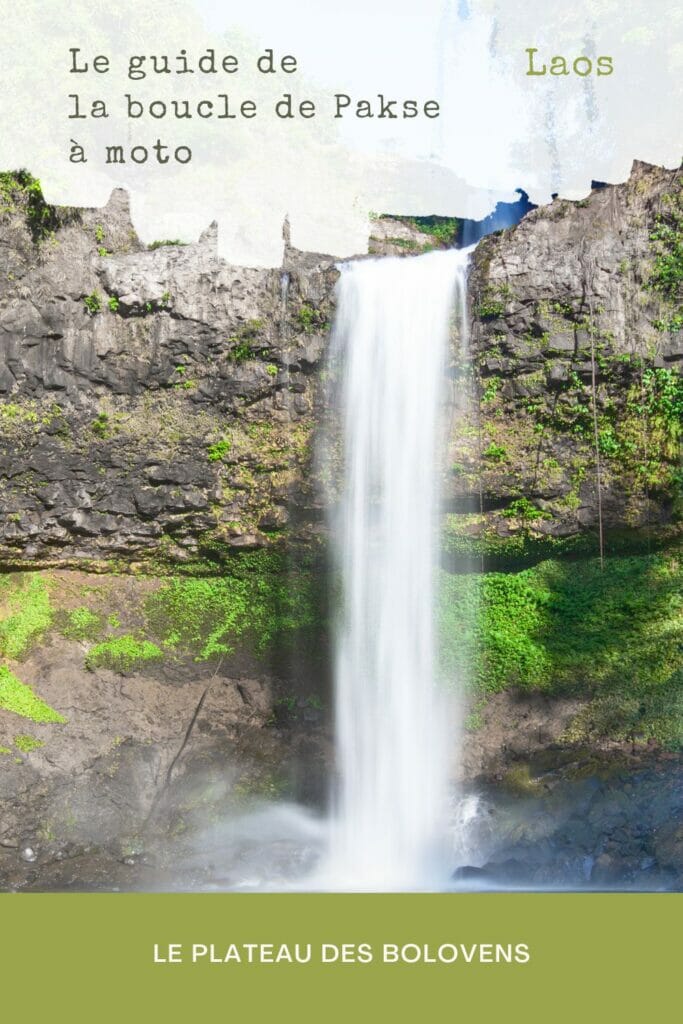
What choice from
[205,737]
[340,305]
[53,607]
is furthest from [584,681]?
[53,607]

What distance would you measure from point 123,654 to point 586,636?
19.0ft

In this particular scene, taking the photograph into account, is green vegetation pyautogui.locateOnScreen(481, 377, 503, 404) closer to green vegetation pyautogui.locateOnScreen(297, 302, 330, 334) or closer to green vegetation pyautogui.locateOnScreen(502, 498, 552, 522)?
green vegetation pyautogui.locateOnScreen(502, 498, 552, 522)

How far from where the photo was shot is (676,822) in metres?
10.2

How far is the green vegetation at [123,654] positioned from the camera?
11.3 m

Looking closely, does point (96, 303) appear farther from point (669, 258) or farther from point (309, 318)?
point (669, 258)

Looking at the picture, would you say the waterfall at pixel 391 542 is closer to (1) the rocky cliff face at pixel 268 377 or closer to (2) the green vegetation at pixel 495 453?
(1) the rocky cliff face at pixel 268 377

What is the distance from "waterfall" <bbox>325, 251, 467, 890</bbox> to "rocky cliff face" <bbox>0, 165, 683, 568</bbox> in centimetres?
37

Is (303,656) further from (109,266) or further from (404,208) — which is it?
(404,208)

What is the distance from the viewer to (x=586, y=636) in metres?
11.5

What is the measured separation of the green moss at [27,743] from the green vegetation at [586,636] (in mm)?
4974

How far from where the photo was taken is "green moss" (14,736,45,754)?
10553 mm

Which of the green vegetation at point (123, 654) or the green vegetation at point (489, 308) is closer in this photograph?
the green vegetation at point (489, 308)

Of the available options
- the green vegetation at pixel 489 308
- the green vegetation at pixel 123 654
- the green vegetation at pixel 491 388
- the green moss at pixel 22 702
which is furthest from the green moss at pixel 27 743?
the green vegetation at pixel 489 308

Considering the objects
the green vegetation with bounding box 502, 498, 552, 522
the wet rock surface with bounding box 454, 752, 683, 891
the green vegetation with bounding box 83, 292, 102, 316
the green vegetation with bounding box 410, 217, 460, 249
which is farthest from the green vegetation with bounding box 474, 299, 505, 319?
the wet rock surface with bounding box 454, 752, 683, 891
